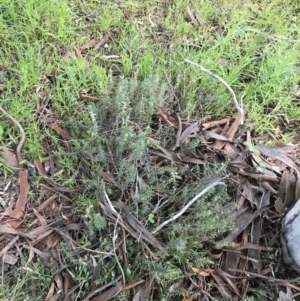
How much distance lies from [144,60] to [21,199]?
100cm

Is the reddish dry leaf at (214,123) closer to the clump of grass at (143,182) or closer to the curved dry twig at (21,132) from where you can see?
the clump of grass at (143,182)

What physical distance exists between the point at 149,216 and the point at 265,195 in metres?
0.61

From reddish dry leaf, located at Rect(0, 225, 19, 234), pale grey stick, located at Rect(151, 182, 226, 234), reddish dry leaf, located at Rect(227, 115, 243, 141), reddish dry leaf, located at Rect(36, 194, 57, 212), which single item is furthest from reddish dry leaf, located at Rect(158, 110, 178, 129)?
reddish dry leaf, located at Rect(0, 225, 19, 234)

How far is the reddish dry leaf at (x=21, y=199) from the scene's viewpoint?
205 cm

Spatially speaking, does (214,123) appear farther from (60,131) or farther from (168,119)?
(60,131)

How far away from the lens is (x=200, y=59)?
252 cm

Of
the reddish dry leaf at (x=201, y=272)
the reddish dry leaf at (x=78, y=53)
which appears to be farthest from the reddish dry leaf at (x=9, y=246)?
the reddish dry leaf at (x=78, y=53)

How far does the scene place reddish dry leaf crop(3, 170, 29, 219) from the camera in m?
2.05

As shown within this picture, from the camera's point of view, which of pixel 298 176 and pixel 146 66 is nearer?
pixel 298 176

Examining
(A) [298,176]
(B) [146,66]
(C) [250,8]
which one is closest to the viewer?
(A) [298,176]

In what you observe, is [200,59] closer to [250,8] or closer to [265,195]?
[250,8]

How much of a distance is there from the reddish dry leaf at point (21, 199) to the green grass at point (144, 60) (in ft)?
0.38

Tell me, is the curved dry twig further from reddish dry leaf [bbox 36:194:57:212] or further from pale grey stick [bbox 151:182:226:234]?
pale grey stick [bbox 151:182:226:234]

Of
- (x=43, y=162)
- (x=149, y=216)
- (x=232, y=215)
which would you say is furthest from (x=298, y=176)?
(x=43, y=162)
